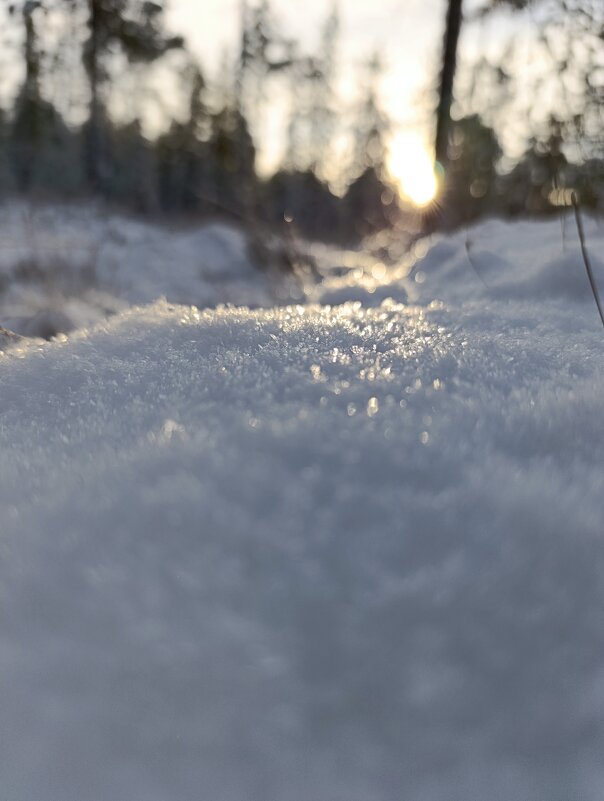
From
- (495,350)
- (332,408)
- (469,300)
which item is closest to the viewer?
(332,408)

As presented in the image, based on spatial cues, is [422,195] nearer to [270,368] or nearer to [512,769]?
[270,368]

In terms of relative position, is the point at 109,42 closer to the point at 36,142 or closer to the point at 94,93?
the point at 94,93

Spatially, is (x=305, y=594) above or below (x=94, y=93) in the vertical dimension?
below

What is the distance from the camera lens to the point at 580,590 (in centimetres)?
53

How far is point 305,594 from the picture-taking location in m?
0.51

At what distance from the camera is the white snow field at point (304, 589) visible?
1.48ft

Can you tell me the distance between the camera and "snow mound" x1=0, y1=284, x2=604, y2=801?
0.45 meters

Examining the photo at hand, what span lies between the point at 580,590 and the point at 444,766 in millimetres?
180

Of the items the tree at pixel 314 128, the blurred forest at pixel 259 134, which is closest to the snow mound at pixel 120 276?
the blurred forest at pixel 259 134

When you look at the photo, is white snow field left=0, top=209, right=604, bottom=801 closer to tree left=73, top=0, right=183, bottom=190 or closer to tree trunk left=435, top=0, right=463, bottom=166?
tree trunk left=435, top=0, right=463, bottom=166

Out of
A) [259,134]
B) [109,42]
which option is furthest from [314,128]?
[109,42]

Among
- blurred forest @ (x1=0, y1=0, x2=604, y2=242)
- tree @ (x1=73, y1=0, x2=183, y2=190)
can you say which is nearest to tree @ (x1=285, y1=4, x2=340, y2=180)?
blurred forest @ (x1=0, y1=0, x2=604, y2=242)

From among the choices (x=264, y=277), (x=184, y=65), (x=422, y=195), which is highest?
(x=184, y=65)

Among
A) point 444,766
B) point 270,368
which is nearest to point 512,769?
point 444,766
